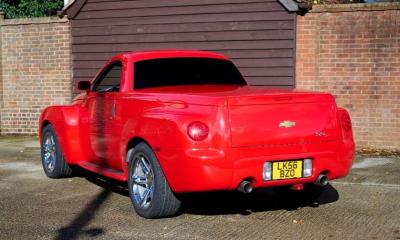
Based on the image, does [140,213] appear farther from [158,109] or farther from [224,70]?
[224,70]

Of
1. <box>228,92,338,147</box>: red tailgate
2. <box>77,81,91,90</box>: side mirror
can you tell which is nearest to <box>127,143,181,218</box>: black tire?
<box>228,92,338,147</box>: red tailgate

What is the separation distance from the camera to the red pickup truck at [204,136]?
17.2 feet

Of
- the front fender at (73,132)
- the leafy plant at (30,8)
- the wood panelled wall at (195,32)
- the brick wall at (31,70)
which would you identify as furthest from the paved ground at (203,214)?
the leafy plant at (30,8)

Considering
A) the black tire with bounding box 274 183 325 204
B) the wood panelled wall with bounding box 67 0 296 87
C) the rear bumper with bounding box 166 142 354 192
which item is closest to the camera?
the rear bumper with bounding box 166 142 354 192

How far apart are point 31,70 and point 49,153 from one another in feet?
18.1

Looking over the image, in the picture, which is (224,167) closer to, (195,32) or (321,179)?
(321,179)

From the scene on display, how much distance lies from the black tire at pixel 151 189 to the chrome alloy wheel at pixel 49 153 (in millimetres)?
2274

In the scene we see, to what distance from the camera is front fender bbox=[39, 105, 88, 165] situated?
7414 mm

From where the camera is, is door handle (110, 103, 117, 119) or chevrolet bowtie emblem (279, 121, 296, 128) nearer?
chevrolet bowtie emblem (279, 121, 296, 128)

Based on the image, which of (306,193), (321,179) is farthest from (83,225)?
(306,193)

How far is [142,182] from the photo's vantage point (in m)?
5.95

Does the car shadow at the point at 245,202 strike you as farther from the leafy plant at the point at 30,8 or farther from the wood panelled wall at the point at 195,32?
the leafy plant at the point at 30,8

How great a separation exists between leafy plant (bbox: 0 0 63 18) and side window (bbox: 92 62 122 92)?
1267cm

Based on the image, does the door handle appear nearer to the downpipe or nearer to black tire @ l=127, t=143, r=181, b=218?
black tire @ l=127, t=143, r=181, b=218
